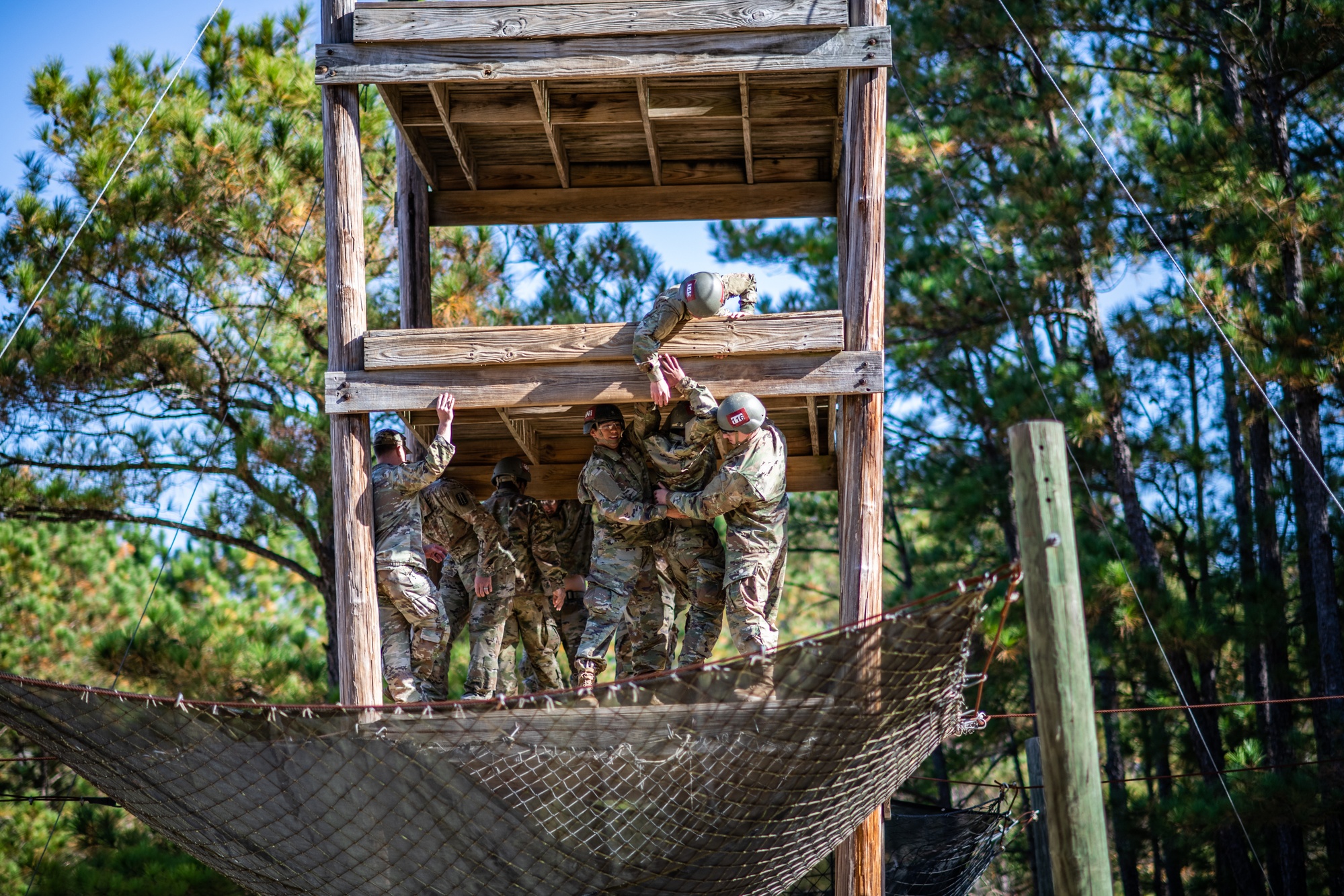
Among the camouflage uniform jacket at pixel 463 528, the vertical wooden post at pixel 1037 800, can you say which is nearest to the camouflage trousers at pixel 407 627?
the camouflage uniform jacket at pixel 463 528

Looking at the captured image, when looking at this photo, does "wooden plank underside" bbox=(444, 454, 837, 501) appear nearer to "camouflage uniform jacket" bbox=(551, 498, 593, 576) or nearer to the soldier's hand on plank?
"camouflage uniform jacket" bbox=(551, 498, 593, 576)

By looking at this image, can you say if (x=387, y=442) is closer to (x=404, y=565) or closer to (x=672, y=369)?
(x=404, y=565)

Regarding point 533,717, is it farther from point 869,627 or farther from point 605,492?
point 605,492

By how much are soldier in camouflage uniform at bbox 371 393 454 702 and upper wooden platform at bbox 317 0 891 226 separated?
184 centimetres

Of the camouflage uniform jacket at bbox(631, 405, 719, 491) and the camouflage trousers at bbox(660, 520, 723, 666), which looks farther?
the camouflage trousers at bbox(660, 520, 723, 666)

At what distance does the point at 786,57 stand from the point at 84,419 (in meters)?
8.28

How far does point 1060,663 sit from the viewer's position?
4.58 metres

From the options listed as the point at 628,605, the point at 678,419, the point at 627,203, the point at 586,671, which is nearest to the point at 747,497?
the point at 678,419

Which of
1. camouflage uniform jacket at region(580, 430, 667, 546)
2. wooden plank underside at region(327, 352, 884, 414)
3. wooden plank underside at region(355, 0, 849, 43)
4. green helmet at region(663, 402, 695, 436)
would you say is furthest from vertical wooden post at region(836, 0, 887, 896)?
camouflage uniform jacket at region(580, 430, 667, 546)

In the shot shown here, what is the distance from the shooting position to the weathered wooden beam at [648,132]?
7430 mm

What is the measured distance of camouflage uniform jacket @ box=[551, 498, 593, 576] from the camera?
8.39 m

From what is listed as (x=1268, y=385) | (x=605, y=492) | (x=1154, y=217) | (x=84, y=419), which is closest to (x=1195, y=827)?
(x=1268, y=385)

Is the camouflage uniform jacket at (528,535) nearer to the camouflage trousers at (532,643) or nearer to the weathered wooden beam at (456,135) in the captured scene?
the camouflage trousers at (532,643)

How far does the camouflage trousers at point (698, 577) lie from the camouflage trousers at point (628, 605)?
232mm
